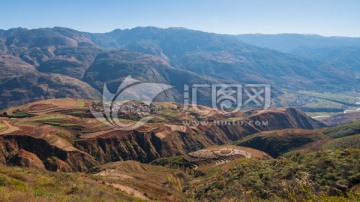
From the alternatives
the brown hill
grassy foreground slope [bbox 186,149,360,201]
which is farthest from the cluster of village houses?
grassy foreground slope [bbox 186,149,360,201]

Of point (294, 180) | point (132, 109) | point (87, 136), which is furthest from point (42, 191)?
point (132, 109)

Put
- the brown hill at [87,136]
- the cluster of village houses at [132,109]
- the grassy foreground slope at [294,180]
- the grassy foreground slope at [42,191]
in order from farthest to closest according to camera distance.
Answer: the cluster of village houses at [132,109]
the brown hill at [87,136]
the grassy foreground slope at [294,180]
the grassy foreground slope at [42,191]

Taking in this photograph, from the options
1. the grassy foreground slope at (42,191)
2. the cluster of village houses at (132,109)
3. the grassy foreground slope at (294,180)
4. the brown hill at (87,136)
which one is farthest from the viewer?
the cluster of village houses at (132,109)

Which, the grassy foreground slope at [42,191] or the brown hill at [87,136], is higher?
the grassy foreground slope at [42,191]

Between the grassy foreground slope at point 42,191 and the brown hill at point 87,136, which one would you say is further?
the brown hill at point 87,136

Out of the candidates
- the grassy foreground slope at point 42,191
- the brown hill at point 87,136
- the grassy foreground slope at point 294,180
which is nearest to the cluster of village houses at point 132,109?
the brown hill at point 87,136

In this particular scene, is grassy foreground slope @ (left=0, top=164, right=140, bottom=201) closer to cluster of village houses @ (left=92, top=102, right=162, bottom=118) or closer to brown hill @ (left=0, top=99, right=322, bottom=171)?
brown hill @ (left=0, top=99, right=322, bottom=171)

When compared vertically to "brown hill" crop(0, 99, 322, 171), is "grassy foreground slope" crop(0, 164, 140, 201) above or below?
above

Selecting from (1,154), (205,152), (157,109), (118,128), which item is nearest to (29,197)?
(1,154)

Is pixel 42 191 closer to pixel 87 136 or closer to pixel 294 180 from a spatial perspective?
pixel 294 180

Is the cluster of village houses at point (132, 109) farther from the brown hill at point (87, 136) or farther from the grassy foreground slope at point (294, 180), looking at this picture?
the grassy foreground slope at point (294, 180)

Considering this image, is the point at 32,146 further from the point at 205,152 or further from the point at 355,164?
the point at 355,164
